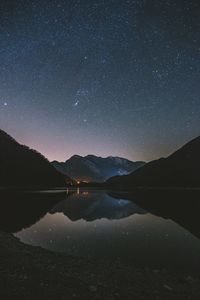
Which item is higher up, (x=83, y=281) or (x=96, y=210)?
(x=96, y=210)

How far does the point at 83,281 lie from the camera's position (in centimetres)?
1528

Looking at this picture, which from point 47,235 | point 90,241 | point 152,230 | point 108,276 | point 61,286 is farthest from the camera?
point 152,230

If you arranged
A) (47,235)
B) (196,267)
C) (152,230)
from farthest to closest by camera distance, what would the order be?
1. (152,230)
2. (47,235)
3. (196,267)

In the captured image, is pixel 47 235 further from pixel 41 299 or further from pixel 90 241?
pixel 41 299

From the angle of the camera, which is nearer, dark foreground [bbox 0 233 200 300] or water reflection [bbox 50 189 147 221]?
dark foreground [bbox 0 233 200 300]

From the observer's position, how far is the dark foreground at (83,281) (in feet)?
44.0

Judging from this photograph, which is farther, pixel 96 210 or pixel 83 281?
pixel 96 210

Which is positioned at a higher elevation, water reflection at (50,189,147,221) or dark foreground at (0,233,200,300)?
water reflection at (50,189,147,221)

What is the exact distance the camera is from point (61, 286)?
14.3 meters

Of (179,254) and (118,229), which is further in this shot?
(118,229)

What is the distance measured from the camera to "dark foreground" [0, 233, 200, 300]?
44.0 feet

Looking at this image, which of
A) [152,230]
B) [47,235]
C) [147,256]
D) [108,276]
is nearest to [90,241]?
[47,235]

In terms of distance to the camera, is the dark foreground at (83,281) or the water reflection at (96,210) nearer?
the dark foreground at (83,281)

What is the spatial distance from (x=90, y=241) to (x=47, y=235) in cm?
641
